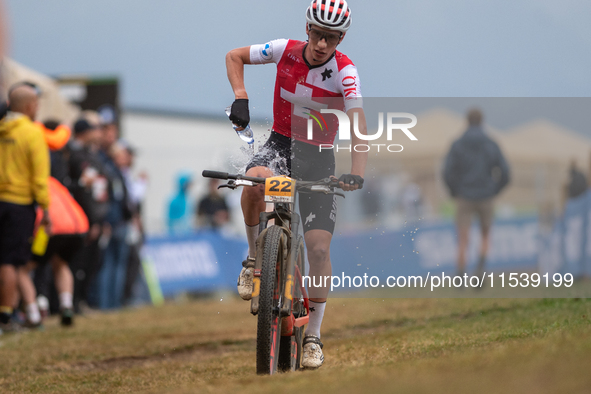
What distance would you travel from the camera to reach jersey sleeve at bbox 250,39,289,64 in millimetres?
5680

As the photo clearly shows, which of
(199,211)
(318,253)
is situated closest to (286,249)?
(318,253)

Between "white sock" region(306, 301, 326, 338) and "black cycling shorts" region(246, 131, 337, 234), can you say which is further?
"white sock" region(306, 301, 326, 338)

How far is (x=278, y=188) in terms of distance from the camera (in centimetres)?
488

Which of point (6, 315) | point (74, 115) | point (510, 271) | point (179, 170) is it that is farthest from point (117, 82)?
point (510, 271)

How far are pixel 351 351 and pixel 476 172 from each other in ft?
20.9

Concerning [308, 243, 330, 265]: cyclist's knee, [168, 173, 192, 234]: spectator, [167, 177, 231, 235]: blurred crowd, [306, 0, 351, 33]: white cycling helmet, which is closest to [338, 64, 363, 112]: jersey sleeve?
[306, 0, 351, 33]: white cycling helmet

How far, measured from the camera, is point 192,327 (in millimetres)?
9883

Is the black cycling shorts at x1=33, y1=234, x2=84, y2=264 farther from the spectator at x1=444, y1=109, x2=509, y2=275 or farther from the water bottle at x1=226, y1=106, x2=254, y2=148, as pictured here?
the spectator at x1=444, y1=109, x2=509, y2=275

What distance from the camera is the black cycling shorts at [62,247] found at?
9875 mm

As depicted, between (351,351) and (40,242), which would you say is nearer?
(351,351)

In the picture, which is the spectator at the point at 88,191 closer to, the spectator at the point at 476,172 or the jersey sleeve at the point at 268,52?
the spectator at the point at 476,172

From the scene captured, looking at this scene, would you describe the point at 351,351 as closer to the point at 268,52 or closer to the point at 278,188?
the point at 278,188

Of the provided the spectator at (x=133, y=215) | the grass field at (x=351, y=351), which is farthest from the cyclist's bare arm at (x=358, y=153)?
the spectator at (x=133, y=215)

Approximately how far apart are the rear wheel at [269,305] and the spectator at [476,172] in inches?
299
